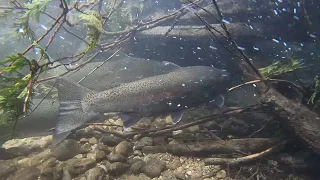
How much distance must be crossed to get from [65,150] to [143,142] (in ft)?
4.97

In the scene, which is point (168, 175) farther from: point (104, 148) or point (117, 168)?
point (104, 148)

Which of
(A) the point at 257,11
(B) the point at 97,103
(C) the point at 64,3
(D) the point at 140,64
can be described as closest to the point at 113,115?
(B) the point at 97,103

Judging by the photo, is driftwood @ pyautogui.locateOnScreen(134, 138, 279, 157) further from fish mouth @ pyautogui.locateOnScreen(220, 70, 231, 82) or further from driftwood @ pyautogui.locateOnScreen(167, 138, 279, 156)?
fish mouth @ pyautogui.locateOnScreen(220, 70, 231, 82)

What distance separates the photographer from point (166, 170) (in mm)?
3994

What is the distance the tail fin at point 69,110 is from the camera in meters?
4.50

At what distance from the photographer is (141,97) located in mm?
5277

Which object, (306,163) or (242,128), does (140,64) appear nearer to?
(242,128)

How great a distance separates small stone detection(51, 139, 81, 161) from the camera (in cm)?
447

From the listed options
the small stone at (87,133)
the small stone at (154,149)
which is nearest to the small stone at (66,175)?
the small stone at (87,133)

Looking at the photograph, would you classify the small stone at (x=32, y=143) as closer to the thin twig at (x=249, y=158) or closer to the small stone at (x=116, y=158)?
the small stone at (x=116, y=158)

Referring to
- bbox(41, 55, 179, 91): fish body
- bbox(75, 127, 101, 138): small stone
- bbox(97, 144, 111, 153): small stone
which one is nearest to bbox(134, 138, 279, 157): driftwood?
bbox(97, 144, 111, 153): small stone

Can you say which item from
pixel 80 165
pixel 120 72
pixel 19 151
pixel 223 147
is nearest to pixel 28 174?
pixel 80 165

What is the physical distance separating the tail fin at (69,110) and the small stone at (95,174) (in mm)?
1031

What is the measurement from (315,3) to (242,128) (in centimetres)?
631
